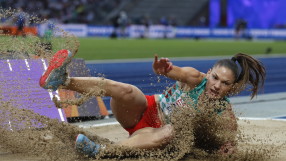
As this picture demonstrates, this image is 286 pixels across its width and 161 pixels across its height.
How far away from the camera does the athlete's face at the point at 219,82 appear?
479cm

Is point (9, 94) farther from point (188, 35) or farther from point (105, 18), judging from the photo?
point (105, 18)

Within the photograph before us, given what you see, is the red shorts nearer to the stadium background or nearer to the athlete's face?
the athlete's face

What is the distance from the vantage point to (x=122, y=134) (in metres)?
6.26

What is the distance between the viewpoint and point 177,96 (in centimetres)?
492

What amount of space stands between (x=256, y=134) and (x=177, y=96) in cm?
172

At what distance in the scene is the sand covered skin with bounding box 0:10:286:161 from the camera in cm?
477

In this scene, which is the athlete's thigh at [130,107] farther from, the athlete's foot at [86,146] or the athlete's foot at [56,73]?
the athlete's foot at [56,73]

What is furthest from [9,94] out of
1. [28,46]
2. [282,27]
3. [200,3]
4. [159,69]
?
[200,3]

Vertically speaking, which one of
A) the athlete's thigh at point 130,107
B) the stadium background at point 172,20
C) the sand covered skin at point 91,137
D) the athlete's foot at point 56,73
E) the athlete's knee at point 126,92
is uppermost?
the athlete's foot at point 56,73

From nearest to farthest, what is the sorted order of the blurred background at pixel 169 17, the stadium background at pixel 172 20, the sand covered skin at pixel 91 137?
the sand covered skin at pixel 91 137 → the stadium background at pixel 172 20 → the blurred background at pixel 169 17

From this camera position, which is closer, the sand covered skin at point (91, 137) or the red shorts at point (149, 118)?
the sand covered skin at point (91, 137)

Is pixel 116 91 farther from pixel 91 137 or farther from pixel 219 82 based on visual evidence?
pixel 219 82

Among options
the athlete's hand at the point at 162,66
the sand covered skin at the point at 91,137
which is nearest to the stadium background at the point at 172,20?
the sand covered skin at the point at 91,137

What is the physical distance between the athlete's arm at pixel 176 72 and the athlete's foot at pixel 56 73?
77cm
